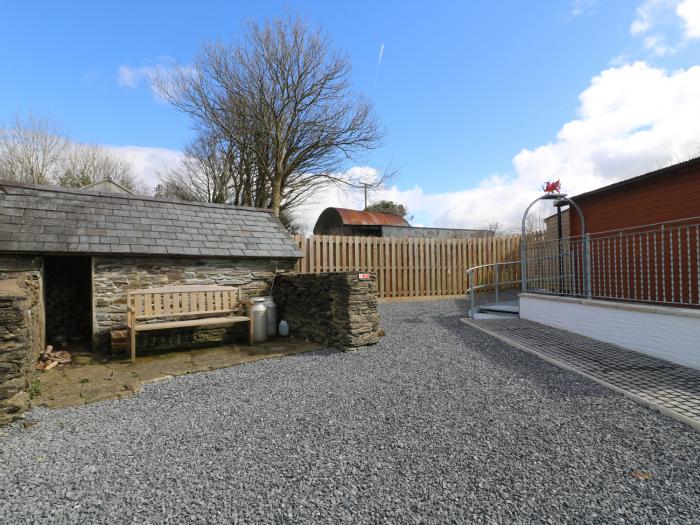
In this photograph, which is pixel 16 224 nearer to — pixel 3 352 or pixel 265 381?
pixel 3 352

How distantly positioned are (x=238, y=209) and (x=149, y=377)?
515 centimetres

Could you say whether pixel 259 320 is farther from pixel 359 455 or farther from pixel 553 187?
pixel 553 187

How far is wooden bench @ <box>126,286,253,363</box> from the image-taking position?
20.2 feet

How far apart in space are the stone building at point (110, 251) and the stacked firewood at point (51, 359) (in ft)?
0.60

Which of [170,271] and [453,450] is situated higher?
[170,271]

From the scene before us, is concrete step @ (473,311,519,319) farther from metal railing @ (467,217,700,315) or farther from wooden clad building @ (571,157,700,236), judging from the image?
wooden clad building @ (571,157,700,236)

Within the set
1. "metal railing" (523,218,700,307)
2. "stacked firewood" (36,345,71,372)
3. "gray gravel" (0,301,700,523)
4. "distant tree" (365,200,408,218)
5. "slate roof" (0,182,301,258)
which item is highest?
"distant tree" (365,200,408,218)

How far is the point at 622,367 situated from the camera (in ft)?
15.3

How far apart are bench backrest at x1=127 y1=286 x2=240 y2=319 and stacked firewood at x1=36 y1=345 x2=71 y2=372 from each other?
1.19 m

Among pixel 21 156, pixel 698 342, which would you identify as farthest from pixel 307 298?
pixel 21 156

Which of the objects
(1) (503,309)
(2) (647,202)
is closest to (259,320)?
(1) (503,309)

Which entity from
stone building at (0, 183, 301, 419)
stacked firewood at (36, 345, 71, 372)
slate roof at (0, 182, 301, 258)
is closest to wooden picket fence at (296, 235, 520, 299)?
slate roof at (0, 182, 301, 258)

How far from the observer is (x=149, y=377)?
4922mm

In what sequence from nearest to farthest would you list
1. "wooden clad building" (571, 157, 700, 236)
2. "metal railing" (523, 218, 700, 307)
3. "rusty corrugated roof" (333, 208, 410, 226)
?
1. "metal railing" (523, 218, 700, 307)
2. "wooden clad building" (571, 157, 700, 236)
3. "rusty corrugated roof" (333, 208, 410, 226)
